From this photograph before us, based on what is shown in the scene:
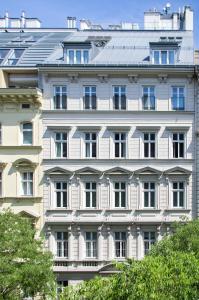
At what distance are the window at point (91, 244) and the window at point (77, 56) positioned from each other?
41.5 ft

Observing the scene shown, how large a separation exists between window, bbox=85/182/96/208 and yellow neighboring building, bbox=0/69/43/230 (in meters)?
3.38

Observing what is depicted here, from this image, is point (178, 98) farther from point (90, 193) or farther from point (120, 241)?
point (120, 241)

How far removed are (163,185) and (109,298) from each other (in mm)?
22546

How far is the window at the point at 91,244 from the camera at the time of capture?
49281 mm

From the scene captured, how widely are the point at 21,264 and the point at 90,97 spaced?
16.8 m

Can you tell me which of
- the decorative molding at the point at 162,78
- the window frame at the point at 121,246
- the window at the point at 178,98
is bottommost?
the window frame at the point at 121,246

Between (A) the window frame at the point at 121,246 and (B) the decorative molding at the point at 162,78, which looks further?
(B) the decorative molding at the point at 162,78

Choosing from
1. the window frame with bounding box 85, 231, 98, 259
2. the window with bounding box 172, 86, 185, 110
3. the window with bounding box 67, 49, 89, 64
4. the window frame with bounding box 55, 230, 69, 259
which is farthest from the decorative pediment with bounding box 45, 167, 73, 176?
the window with bounding box 172, 86, 185, 110

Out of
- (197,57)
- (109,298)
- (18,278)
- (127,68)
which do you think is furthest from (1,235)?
(197,57)

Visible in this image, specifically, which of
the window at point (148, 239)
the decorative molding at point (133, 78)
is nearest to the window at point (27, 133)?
the decorative molding at point (133, 78)

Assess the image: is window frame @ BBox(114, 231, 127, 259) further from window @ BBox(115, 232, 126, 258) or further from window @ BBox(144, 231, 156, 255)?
window @ BBox(144, 231, 156, 255)

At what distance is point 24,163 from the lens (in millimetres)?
49438

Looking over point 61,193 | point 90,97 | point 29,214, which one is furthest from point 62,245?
point 90,97

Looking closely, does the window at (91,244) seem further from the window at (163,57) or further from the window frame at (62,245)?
the window at (163,57)
